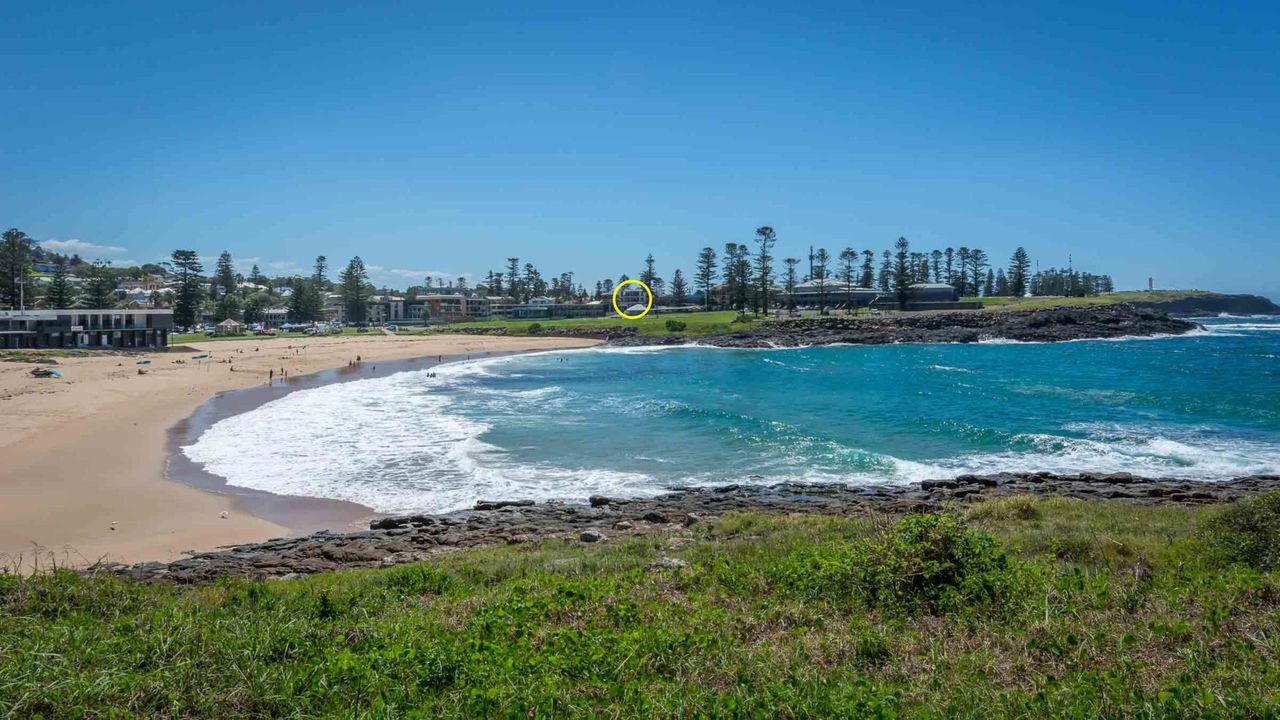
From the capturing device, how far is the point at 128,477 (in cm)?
1791

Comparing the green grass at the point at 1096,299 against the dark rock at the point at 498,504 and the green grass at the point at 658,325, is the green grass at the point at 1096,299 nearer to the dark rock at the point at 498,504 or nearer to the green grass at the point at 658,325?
the green grass at the point at 658,325

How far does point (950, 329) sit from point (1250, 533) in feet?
235

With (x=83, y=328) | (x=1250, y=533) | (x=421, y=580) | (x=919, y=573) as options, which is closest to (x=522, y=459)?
(x=421, y=580)

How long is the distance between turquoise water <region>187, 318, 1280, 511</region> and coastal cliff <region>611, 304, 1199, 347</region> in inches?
1018

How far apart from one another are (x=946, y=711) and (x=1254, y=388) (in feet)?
126

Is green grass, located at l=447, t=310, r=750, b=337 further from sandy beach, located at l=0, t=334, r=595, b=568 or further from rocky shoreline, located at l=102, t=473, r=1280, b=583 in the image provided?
rocky shoreline, located at l=102, t=473, r=1280, b=583

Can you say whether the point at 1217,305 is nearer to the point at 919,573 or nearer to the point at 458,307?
the point at 458,307

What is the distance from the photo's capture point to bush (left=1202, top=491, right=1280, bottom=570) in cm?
759

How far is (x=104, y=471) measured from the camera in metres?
18.4

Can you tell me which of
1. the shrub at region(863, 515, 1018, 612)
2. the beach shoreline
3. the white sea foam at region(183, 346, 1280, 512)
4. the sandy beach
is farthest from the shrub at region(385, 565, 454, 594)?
the white sea foam at region(183, 346, 1280, 512)

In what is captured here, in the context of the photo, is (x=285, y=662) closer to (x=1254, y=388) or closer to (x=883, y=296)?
(x=1254, y=388)

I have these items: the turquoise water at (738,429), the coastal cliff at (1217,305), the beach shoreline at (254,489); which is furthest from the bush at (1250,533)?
the coastal cliff at (1217,305)

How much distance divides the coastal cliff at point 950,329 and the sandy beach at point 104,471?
4453 centimetres

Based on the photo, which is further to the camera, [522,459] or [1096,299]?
[1096,299]
